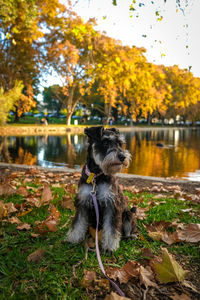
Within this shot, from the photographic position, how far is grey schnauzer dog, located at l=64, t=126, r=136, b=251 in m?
2.91

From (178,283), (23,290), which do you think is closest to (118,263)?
(178,283)

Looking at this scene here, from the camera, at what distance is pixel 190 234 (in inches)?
124

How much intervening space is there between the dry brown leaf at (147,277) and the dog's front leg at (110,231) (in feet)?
1.89

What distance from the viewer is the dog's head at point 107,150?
9.80 ft

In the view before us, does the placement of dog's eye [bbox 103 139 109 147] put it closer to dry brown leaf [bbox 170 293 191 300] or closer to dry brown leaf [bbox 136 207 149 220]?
dry brown leaf [bbox 136 207 149 220]

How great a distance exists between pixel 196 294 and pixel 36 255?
168cm

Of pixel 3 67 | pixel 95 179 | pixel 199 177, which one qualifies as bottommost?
pixel 199 177

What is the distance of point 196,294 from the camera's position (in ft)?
6.89

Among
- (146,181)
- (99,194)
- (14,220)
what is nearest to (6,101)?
(146,181)

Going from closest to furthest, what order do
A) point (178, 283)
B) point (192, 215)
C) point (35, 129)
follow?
point (178, 283), point (192, 215), point (35, 129)

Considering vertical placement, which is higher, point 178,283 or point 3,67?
point 3,67

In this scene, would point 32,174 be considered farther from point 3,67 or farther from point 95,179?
point 3,67

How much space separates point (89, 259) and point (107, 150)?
1.37 meters

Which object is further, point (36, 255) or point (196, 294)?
point (36, 255)
